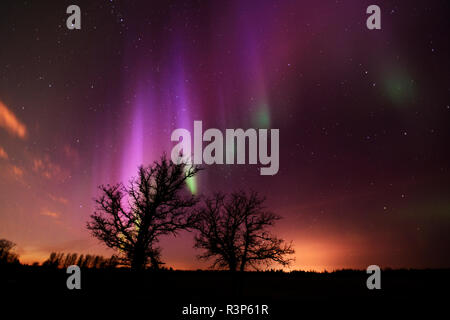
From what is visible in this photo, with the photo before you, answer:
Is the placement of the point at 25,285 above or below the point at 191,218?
below

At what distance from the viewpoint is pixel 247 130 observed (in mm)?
21188

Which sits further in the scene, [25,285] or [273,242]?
[273,242]

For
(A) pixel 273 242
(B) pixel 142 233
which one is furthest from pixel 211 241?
(B) pixel 142 233

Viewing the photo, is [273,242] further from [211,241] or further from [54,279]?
[54,279]

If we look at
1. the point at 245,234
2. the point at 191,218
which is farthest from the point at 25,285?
the point at 245,234

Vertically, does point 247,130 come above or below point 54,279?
above
